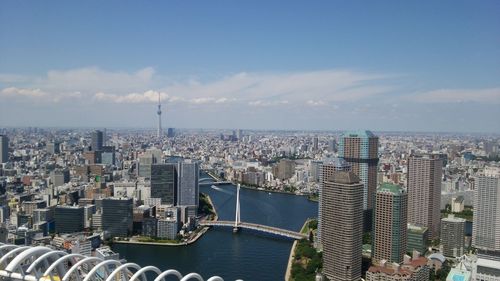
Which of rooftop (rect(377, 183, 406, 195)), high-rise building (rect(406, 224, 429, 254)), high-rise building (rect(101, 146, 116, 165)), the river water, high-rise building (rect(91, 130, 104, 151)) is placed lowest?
the river water

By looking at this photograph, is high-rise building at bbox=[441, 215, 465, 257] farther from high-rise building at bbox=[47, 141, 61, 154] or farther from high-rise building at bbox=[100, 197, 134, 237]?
high-rise building at bbox=[47, 141, 61, 154]

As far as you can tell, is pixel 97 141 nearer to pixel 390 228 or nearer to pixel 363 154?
pixel 363 154

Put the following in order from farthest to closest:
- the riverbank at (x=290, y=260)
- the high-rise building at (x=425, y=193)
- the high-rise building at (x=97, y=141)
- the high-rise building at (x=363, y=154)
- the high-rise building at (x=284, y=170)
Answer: the high-rise building at (x=97, y=141) < the high-rise building at (x=284, y=170) < the high-rise building at (x=363, y=154) < the high-rise building at (x=425, y=193) < the riverbank at (x=290, y=260)


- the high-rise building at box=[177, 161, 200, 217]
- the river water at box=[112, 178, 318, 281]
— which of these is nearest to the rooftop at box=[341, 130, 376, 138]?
the river water at box=[112, 178, 318, 281]

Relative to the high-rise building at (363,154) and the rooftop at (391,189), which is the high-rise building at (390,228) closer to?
the rooftop at (391,189)

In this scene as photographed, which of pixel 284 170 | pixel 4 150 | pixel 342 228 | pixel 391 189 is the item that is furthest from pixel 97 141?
pixel 342 228

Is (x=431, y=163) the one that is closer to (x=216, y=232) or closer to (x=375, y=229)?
(x=375, y=229)

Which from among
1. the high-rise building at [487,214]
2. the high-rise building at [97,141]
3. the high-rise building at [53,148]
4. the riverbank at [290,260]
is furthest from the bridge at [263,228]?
the high-rise building at [97,141]
